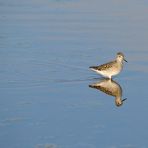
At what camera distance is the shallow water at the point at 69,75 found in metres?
8.99

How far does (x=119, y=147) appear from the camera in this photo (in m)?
8.40

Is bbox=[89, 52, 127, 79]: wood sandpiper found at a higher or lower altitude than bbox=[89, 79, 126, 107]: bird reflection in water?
higher

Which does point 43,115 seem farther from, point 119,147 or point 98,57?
point 98,57

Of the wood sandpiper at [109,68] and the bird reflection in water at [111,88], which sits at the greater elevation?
the wood sandpiper at [109,68]

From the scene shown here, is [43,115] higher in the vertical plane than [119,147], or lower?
higher

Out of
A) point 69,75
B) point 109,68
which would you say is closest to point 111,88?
point 109,68

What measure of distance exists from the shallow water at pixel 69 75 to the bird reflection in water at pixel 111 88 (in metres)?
0.12

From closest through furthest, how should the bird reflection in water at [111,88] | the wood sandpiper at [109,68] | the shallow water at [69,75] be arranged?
the shallow water at [69,75]
the bird reflection in water at [111,88]
the wood sandpiper at [109,68]

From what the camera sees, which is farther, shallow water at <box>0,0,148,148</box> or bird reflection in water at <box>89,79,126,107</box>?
bird reflection in water at <box>89,79,126,107</box>

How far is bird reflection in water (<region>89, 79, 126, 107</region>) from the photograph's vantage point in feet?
35.9

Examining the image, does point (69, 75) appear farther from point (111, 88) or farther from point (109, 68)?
point (111, 88)

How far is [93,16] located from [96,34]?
2784 millimetres

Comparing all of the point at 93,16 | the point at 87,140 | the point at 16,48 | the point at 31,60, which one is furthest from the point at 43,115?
the point at 93,16

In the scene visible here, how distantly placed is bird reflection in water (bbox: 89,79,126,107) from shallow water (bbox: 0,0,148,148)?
0.12 m
